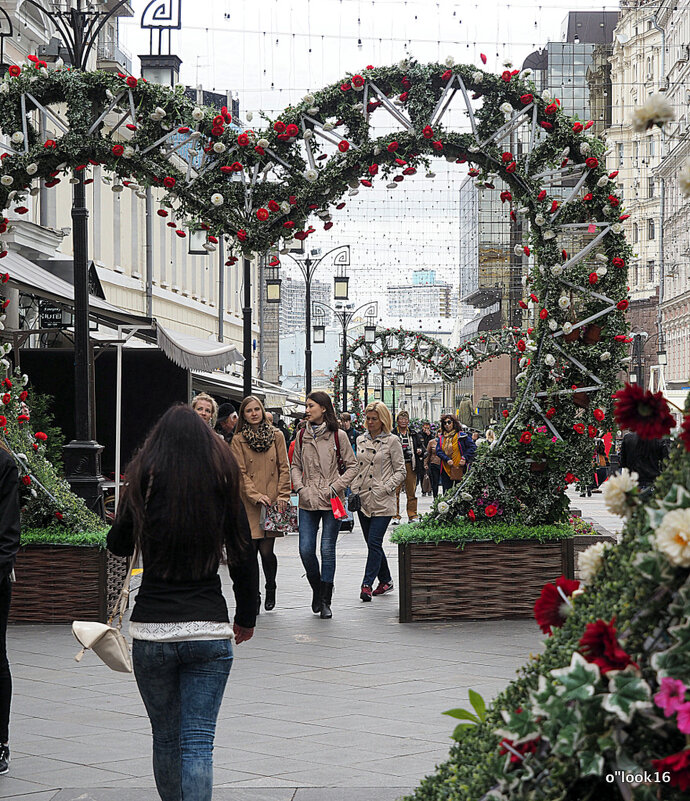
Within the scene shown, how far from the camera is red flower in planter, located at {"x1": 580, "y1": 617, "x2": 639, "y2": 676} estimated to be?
239 centimetres

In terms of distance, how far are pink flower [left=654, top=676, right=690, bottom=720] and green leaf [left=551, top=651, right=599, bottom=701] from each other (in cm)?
14

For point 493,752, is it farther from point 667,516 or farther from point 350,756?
point 350,756

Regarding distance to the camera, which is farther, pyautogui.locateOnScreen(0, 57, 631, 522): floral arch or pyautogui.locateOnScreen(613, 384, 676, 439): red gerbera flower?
pyautogui.locateOnScreen(0, 57, 631, 522): floral arch

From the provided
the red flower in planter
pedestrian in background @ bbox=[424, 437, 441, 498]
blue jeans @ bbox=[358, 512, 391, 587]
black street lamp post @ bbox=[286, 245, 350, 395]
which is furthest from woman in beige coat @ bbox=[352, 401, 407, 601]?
black street lamp post @ bbox=[286, 245, 350, 395]

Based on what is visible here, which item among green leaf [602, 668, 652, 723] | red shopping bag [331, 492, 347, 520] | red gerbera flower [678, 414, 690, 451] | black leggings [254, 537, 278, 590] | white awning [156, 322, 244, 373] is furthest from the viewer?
white awning [156, 322, 244, 373]

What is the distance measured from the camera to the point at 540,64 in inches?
3282

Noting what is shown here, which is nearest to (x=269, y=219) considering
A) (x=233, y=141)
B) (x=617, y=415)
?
(x=233, y=141)

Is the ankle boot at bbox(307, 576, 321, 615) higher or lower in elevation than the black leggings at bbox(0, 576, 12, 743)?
lower

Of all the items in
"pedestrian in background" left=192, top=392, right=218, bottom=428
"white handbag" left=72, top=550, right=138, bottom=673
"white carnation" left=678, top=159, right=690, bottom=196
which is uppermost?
"white carnation" left=678, top=159, right=690, bottom=196

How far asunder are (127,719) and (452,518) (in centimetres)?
420

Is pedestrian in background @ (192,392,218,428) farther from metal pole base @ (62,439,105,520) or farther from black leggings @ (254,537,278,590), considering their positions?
metal pole base @ (62,439,105,520)

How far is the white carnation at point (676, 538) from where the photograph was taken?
2.28m

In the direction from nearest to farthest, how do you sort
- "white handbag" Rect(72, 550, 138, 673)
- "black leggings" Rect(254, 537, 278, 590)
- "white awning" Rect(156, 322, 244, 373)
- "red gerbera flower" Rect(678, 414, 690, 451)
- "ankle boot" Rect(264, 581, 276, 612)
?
"red gerbera flower" Rect(678, 414, 690, 451) < "white handbag" Rect(72, 550, 138, 673) < "black leggings" Rect(254, 537, 278, 590) < "ankle boot" Rect(264, 581, 276, 612) < "white awning" Rect(156, 322, 244, 373)

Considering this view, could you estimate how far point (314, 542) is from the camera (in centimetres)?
1078
